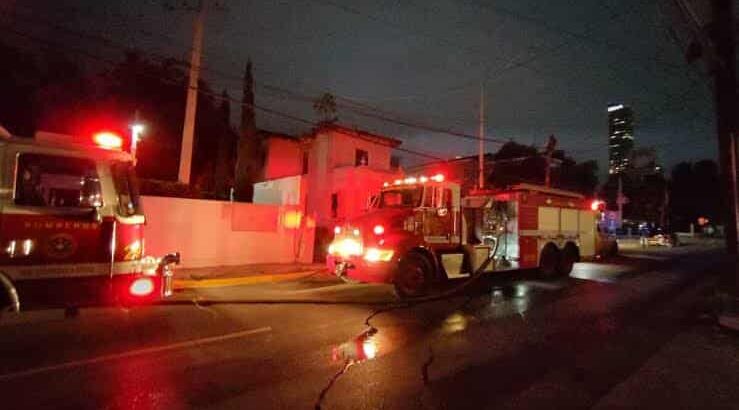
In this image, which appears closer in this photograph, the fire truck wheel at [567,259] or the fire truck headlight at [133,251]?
the fire truck headlight at [133,251]

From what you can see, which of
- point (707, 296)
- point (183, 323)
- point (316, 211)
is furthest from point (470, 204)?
point (316, 211)

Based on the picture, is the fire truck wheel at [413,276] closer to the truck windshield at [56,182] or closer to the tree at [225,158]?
the truck windshield at [56,182]

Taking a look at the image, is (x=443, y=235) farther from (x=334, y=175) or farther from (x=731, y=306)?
(x=334, y=175)

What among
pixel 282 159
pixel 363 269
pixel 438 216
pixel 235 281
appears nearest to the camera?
pixel 363 269

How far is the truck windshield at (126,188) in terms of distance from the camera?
231 inches

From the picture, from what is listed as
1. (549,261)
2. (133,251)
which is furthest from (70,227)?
(549,261)

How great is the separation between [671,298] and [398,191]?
660 cm

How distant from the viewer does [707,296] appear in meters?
11.5

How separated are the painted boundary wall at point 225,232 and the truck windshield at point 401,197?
240 inches

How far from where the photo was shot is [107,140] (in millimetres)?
6191

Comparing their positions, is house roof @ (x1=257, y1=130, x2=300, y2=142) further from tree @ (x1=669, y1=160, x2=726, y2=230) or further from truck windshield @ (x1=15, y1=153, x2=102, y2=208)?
tree @ (x1=669, y1=160, x2=726, y2=230)

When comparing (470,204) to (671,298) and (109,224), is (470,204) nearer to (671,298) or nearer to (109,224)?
(671,298)

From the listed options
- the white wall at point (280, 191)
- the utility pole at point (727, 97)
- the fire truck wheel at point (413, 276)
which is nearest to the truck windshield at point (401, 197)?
the fire truck wheel at point (413, 276)

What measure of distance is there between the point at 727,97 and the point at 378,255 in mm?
7571
